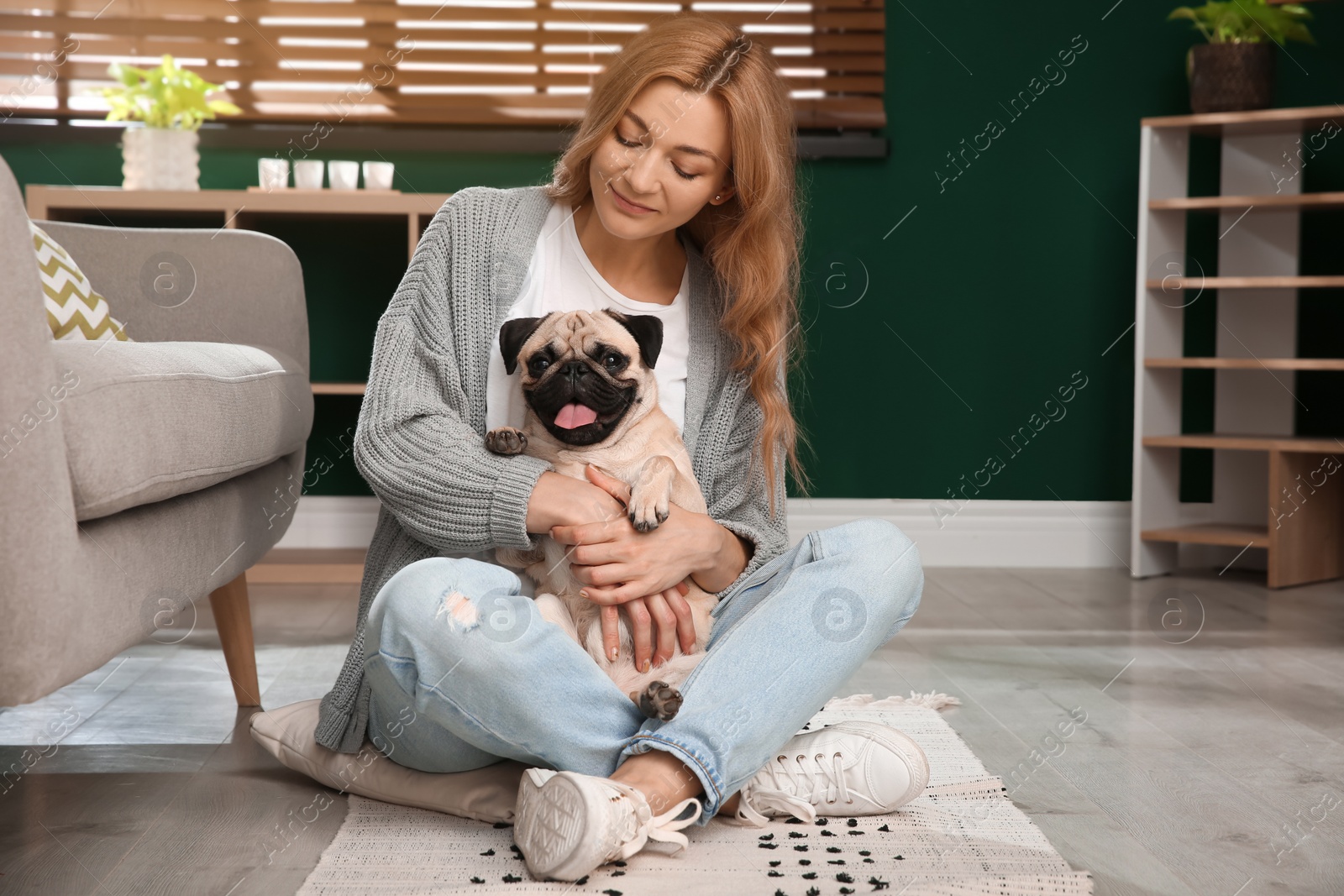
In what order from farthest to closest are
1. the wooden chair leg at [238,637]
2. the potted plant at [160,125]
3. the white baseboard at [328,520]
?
the white baseboard at [328,520] → the potted plant at [160,125] → the wooden chair leg at [238,637]

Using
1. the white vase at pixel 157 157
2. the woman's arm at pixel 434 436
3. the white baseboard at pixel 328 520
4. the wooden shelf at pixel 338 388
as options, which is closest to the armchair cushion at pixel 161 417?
the woman's arm at pixel 434 436

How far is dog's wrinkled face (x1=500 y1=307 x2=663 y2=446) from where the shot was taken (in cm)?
145

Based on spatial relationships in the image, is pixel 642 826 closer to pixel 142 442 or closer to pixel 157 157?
pixel 142 442

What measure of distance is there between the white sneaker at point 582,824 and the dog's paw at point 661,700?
0.10 meters

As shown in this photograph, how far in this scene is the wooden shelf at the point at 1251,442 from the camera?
127 inches

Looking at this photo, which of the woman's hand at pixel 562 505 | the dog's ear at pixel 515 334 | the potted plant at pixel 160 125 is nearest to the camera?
the woman's hand at pixel 562 505

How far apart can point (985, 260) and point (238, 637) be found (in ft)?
8.59

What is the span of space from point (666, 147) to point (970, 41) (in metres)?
2.49

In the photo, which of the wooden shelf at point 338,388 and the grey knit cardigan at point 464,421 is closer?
the grey knit cardigan at point 464,421

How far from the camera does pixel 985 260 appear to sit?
Result: 3668 millimetres

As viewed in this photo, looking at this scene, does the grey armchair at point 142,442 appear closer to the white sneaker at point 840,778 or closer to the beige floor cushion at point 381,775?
the beige floor cushion at point 381,775

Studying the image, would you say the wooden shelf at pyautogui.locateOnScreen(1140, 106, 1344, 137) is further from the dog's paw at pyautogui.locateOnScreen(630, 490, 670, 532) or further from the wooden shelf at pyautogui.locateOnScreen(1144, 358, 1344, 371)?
the dog's paw at pyautogui.locateOnScreen(630, 490, 670, 532)

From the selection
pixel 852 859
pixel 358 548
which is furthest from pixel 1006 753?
pixel 358 548

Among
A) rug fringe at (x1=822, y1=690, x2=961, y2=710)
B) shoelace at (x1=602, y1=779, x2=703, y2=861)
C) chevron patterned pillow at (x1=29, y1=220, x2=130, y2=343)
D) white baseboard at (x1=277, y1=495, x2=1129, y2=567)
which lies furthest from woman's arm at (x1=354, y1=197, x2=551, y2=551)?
white baseboard at (x1=277, y1=495, x2=1129, y2=567)
